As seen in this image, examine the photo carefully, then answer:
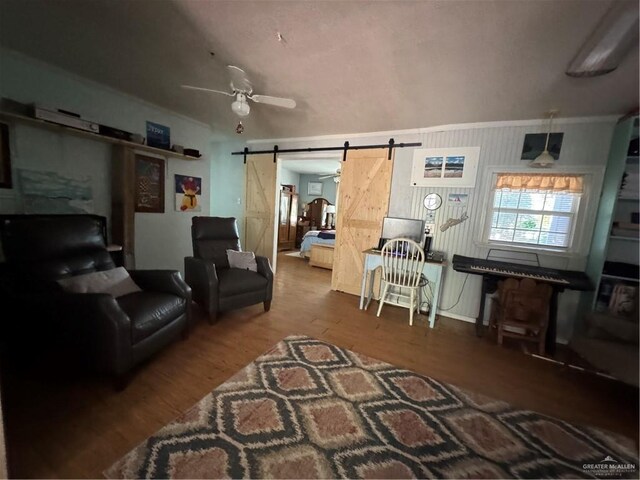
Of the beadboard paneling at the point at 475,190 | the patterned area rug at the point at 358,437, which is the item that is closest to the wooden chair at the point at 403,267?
the beadboard paneling at the point at 475,190

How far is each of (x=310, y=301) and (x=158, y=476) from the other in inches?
87.5

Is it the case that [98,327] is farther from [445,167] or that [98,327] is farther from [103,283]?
[445,167]

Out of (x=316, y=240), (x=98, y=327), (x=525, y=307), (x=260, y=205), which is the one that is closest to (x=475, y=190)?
(x=525, y=307)

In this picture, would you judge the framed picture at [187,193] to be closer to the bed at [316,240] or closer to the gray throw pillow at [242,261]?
the gray throw pillow at [242,261]

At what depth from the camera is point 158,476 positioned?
3.45 feet

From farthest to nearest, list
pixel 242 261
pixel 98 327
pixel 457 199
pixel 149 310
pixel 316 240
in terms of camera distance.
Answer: pixel 316 240
pixel 457 199
pixel 242 261
pixel 149 310
pixel 98 327

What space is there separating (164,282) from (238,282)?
643 millimetres

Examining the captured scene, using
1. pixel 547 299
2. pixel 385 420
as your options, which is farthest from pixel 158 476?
pixel 547 299

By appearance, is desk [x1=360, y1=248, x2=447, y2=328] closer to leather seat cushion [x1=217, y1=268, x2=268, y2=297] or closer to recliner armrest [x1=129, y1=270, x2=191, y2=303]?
leather seat cushion [x1=217, y1=268, x2=268, y2=297]

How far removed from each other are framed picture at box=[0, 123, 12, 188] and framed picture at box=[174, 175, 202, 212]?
1.53 meters

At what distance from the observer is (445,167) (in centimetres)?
299

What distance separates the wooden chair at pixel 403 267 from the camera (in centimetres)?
268

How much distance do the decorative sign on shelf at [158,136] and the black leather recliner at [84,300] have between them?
5.50 ft

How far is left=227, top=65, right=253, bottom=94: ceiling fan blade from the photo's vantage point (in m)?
1.88
